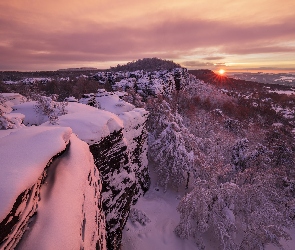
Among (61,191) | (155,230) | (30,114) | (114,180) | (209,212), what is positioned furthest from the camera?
(209,212)

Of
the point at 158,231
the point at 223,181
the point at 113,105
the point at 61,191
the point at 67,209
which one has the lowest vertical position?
the point at 223,181

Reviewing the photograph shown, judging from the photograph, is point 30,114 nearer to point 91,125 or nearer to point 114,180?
point 91,125

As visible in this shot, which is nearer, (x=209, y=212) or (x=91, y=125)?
(x=91, y=125)

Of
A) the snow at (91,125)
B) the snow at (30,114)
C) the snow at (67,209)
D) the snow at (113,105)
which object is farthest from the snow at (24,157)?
the snow at (113,105)

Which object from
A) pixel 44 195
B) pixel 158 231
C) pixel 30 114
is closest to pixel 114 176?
pixel 44 195

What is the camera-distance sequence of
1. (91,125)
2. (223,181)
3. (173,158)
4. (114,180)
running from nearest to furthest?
(91,125)
(114,180)
(173,158)
(223,181)

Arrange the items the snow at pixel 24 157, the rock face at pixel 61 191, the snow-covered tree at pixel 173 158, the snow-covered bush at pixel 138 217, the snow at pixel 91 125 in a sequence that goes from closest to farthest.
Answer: the snow at pixel 24 157
the rock face at pixel 61 191
the snow at pixel 91 125
the snow-covered bush at pixel 138 217
the snow-covered tree at pixel 173 158

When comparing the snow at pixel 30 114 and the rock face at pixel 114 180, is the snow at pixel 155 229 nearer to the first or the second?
the rock face at pixel 114 180
